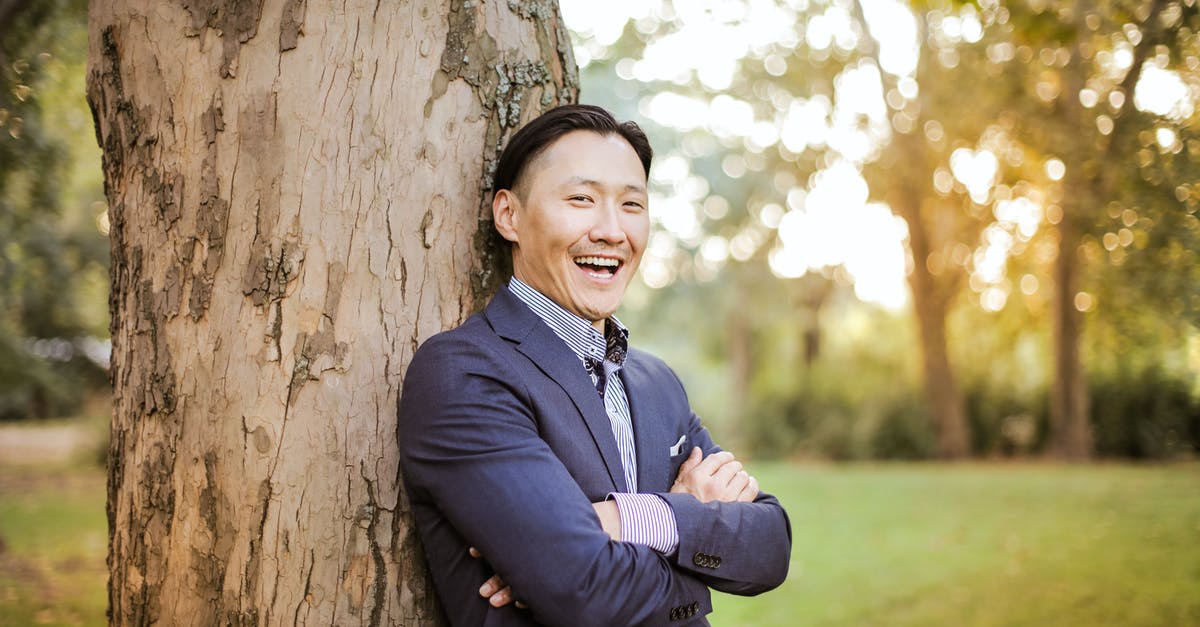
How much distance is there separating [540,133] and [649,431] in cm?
88

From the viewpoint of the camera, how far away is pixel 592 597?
6.58 feet

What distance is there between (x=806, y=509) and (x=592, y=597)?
10.8m

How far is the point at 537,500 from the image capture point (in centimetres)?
201

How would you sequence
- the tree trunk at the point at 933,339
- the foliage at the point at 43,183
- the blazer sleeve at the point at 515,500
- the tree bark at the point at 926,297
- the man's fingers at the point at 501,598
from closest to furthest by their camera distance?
the blazer sleeve at the point at 515,500, the man's fingers at the point at 501,598, the foliage at the point at 43,183, the tree bark at the point at 926,297, the tree trunk at the point at 933,339

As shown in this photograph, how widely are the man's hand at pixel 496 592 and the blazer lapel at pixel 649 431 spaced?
45cm

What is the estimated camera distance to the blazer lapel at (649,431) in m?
2.46

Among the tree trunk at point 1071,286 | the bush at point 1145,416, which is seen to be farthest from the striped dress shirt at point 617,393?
the bush at point 1145,416

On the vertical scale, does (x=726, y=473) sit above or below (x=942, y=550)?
above

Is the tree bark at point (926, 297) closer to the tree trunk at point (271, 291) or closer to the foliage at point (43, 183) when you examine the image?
the foliage at point (43, 183)

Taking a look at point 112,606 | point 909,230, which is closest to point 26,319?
point 909,230

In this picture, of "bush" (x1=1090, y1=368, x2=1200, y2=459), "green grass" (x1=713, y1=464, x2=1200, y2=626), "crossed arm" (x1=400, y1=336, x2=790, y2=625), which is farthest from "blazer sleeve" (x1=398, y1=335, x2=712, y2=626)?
"bush" (x1=1090, y1=368, x2=1200, y2=459)

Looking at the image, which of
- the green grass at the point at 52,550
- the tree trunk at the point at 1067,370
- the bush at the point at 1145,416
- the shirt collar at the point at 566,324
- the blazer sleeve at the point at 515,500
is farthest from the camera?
the bush at the point at 1145,416

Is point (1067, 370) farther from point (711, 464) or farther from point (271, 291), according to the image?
point (271, 291)

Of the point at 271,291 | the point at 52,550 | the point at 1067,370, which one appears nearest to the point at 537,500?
the point at 271,291
